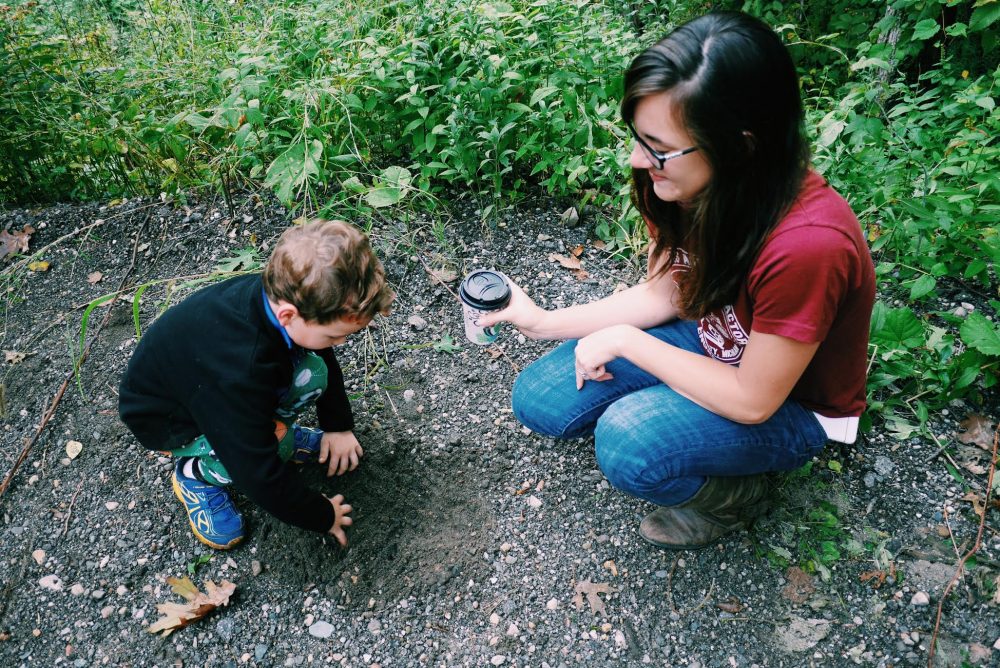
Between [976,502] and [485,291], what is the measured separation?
1.52 m

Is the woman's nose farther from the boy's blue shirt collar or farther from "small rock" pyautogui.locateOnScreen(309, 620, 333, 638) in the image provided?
"small rock" pyautogui.locateOnScreen(309, 620, 333, 638)

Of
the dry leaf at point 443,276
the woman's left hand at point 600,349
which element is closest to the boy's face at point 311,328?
the woman's left hand at point 600,349

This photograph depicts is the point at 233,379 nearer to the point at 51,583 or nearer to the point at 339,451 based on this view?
the point at 339,451

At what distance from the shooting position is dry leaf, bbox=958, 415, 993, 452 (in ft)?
6.71

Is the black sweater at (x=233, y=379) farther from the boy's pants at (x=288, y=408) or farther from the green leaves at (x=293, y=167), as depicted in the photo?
the green leaves at (x=293, y=167)

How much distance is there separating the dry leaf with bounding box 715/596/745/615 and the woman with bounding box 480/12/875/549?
0.55ft

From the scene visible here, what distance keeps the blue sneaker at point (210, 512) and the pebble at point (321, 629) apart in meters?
0.36

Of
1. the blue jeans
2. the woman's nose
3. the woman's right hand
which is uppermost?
the woman's nose

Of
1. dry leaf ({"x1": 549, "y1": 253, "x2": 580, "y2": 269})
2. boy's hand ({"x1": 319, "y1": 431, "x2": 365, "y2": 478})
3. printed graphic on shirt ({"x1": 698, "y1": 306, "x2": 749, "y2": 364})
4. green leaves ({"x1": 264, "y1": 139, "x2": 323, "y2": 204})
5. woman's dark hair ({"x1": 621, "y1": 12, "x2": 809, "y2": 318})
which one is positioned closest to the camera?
woman's dark hair ({"x1": 621, "y1": 12, "x2": 809, "y2": 318})

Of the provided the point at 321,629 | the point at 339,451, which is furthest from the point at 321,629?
the point at 339,451

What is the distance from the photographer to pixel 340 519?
1.96 m

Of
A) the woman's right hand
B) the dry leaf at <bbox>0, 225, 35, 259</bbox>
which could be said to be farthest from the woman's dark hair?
the dry leaf at <bbox>0, 225, 35, 259</bbox>

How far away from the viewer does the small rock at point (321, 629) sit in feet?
6.05

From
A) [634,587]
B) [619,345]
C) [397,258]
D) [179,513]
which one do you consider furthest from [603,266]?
[179,513]
